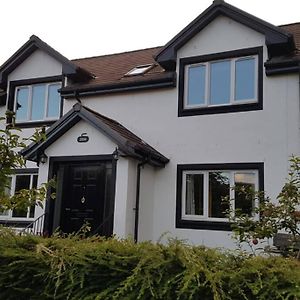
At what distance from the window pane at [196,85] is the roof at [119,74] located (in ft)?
1.68

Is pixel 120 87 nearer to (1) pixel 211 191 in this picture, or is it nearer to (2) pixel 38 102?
(2) pixel 38 102

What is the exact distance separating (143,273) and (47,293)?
38.9 inches

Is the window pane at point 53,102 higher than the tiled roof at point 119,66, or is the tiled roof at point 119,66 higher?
the tiled roof at point 119,66

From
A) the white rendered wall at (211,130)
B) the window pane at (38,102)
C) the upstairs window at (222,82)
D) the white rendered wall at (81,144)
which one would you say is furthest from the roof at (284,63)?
the window pane at (38,102)

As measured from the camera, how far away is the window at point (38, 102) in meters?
14.6

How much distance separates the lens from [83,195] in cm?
1199

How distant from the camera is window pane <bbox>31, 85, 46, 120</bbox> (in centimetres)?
1473

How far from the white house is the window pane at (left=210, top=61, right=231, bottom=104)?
29 mm

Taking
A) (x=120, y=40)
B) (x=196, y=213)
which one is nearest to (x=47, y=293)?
(x=196, y=213)

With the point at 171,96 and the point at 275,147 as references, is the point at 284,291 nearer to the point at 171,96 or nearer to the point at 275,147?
the point at 275,147

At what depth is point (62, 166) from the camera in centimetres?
1237

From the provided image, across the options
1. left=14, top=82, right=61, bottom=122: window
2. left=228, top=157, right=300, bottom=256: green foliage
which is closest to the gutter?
left=14, top=82, right=61, bottom=122: window

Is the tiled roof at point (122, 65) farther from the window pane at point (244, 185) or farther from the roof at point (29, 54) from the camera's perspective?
the window pane at point (244, 185)

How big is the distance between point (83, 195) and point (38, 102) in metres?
4.60
